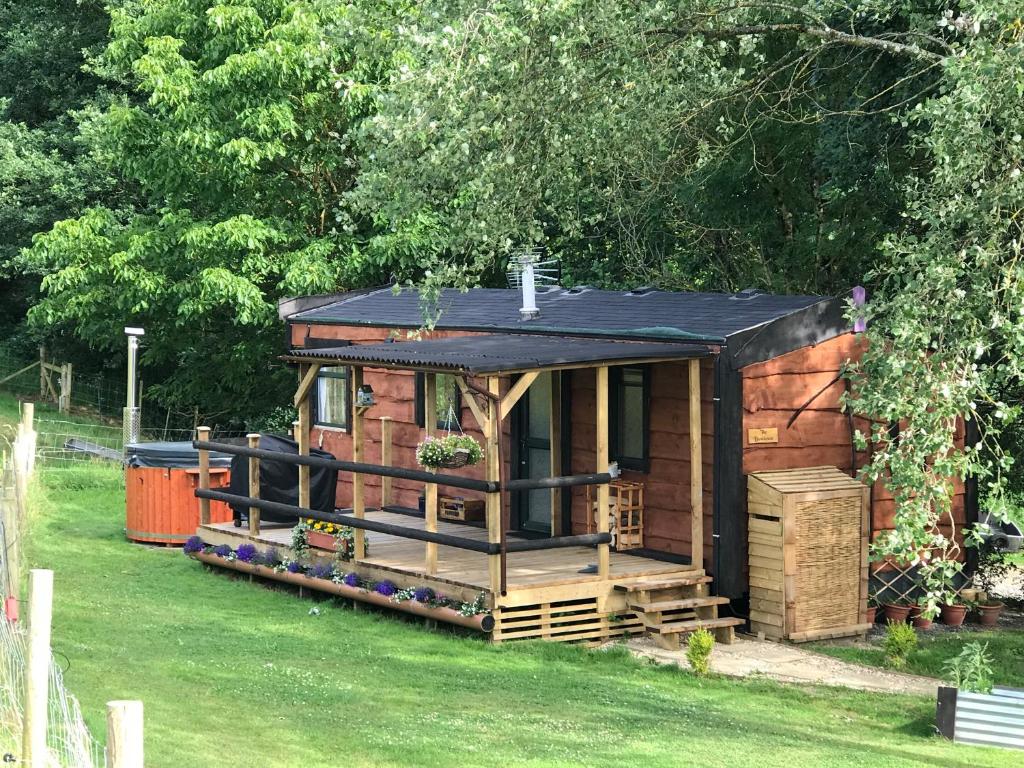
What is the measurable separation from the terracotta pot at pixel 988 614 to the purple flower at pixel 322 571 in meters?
6.46

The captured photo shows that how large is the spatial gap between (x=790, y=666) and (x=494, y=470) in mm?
2934

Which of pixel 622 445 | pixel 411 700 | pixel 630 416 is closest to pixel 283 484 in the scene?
pixel 622 445

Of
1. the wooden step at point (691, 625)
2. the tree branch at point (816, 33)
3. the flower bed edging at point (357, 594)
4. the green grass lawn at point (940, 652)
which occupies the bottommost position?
the green grass lawn at point (940, 652)

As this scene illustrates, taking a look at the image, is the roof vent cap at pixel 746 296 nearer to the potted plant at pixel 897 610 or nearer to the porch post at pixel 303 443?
the potted plant at pixel 897 610

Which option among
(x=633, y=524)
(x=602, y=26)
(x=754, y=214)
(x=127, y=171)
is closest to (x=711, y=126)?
(x=754, y=214)

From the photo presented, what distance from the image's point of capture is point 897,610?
44.9 feet

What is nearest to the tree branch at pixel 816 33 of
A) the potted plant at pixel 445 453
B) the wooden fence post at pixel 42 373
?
the potted plant at pixel 445 453

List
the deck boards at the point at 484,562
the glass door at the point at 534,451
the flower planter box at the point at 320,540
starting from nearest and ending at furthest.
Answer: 1. the deck boards at the point at 484,562
2. the flower planter box at the point at 320,540
3. the glass door at the point at 534,451

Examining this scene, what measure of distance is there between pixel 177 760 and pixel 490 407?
4664mm

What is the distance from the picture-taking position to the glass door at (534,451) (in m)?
15.1

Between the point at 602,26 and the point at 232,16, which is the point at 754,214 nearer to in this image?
the point at 232,16

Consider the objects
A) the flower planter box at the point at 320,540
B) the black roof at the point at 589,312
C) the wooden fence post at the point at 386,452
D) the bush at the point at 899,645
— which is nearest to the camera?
the bush at the point at 899,645

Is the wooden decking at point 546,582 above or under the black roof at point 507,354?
under

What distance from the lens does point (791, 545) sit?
12.7 metres
